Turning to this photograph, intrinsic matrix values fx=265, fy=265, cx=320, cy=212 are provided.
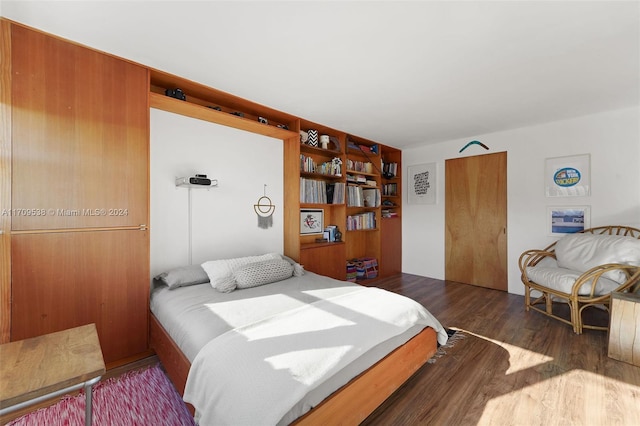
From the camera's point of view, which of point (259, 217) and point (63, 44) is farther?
point (259, 217)

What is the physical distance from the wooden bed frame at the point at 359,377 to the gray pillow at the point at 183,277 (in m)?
0.31

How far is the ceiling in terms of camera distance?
1.61 metres

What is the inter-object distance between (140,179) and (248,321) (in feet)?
5.09

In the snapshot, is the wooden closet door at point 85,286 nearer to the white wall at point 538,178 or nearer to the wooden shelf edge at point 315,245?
the wooden shelf edge at point 315,245

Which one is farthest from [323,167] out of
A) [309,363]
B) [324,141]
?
[309,363]

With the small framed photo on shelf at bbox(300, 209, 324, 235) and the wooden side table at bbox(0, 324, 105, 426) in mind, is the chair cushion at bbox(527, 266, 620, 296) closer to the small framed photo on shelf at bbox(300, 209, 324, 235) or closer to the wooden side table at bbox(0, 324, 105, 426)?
the small framed photo on shelf at bbox(300, 209, 324, 235)

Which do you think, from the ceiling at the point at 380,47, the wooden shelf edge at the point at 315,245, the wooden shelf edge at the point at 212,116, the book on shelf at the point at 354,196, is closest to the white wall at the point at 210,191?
the wooden shelf edge at the point at 212,116

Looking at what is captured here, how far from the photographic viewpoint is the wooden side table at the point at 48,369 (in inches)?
37.4

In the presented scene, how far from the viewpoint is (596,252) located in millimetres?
2898

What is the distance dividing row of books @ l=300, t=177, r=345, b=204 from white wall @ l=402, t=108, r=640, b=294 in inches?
75.0

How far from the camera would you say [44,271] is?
72.9 inches

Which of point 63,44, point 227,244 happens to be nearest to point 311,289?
point 227,244

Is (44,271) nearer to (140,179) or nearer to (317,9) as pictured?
(140,179)

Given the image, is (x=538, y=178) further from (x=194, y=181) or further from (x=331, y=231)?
(x=194, y=181)
